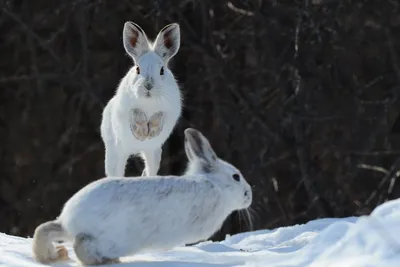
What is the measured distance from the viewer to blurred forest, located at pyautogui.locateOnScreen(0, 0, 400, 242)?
11.8 m

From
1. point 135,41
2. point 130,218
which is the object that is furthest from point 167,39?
point 130,218

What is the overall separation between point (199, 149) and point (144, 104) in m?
0.90

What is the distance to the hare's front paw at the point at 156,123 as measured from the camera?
6.56 m

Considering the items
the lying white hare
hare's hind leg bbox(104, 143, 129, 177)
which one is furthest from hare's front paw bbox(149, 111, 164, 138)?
the lying white hare

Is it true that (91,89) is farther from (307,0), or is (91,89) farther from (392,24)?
(392,24)

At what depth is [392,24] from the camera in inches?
480

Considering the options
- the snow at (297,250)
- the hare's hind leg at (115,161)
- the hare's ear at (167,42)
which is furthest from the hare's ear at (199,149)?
the hare's hind leg at (115,161)

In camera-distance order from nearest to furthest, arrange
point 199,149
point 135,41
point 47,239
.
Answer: point 47,239, point 199,149, point 135,41

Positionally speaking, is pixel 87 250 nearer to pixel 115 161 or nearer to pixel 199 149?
pixel 199 149

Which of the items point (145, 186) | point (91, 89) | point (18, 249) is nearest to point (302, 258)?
point (145, 186)

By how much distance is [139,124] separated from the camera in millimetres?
6559

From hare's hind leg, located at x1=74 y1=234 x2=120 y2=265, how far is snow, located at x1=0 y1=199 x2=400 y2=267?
144mm

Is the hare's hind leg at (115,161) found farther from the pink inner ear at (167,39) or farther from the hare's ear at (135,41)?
the pink inner ear at (167,39)

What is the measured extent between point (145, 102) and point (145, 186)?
1.37 m
